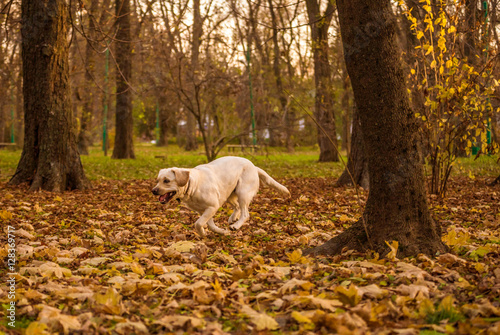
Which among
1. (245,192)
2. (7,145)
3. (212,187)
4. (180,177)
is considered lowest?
(245,192)

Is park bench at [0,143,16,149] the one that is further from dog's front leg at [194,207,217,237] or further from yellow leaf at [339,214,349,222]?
dog's front leg at [194,207,217,237]

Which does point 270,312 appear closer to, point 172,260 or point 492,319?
point 492,319

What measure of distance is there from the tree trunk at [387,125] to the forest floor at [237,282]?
340 millimetres

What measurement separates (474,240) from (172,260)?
338cm

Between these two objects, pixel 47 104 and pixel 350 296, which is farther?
pixel 47 104

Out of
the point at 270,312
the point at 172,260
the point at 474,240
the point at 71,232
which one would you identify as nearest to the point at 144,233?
the point at 71,232

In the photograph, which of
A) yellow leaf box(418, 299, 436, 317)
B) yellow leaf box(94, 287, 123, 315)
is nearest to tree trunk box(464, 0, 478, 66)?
yellow leaf box(418, 299, 436, 317)

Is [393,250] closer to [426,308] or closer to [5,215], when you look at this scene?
[426,308]

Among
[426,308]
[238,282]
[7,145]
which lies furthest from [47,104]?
[7,145]

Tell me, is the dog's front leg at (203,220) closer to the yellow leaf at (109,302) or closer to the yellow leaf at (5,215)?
the yellow leaf at (109,302)

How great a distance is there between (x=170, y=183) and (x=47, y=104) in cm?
632

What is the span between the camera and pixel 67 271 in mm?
4309

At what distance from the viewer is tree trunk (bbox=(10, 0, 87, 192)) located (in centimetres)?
1069

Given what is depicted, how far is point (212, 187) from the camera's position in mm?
6176
